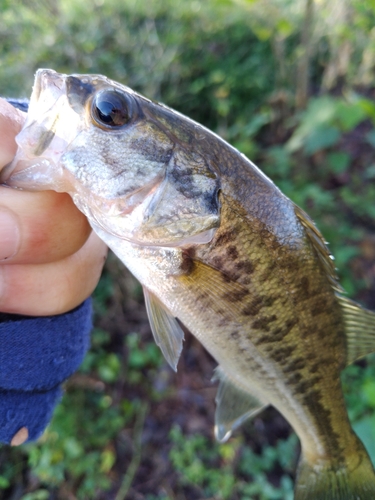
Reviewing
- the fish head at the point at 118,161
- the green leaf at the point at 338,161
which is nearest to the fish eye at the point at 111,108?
the fish head at the point at 118,161

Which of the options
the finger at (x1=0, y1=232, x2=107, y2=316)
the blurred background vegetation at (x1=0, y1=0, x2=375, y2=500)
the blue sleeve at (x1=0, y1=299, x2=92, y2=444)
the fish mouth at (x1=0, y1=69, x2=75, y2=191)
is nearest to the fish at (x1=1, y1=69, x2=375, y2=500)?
the fish mouth at (x1=0, y1=69, x2=75, y2=191)

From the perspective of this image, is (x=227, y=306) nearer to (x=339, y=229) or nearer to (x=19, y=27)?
(x=339, y=229)

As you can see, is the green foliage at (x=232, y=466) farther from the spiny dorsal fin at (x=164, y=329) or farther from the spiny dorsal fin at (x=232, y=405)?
the spiny dorsal fin at (x=164, y=329)

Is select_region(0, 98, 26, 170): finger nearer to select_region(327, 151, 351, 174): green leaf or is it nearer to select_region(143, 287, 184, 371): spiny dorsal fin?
select_region(143, 287, 184, 371): spiny dorsal fin

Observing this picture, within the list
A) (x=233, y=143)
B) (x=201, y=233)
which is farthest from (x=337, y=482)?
(x=233, y=143)

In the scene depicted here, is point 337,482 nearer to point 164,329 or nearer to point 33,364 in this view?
point 164,329

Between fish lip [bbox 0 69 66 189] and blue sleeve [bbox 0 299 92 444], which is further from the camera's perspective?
blue sleeve [bbox 0 299 92 444]

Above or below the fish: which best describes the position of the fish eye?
above

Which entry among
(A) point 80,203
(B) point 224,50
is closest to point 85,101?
(A) point 80,203
